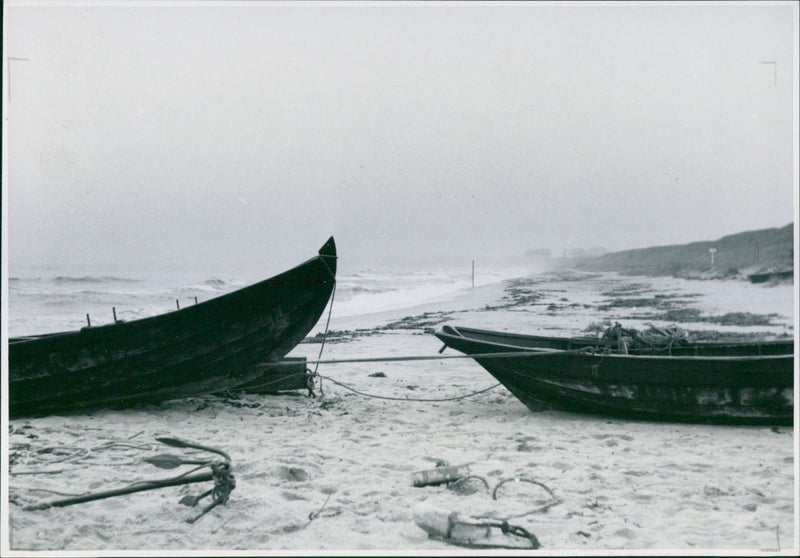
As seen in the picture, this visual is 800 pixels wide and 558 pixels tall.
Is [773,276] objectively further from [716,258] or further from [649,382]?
[716,258]

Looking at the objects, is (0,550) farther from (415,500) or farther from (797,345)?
(797,345)

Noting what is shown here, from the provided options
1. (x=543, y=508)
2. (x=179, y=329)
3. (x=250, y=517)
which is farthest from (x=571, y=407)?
(x=179, y=329)

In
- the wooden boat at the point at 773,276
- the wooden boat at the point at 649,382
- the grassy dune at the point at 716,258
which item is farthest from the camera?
the grassy dune at the point at 716,258

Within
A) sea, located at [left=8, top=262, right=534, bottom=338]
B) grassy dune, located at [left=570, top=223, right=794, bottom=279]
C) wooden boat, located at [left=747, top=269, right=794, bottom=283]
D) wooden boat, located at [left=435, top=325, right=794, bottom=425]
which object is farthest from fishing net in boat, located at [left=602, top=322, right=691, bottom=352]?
grassy dune, located at [left=570, top=223, right=794, bottom=279]

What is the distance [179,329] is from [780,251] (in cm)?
2786

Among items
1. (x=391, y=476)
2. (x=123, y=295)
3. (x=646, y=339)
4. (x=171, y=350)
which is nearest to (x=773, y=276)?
(x=646, y=339)

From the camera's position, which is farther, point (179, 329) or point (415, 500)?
point (179, 329)

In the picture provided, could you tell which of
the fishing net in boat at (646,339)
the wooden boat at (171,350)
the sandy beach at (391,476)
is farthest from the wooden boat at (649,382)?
the wooden boat at (171,350)

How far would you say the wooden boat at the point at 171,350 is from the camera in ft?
16.1

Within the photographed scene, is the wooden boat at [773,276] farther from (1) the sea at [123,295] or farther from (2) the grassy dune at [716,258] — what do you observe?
(1) the sea at [123,295]

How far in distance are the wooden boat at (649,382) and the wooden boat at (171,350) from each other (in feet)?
4.68

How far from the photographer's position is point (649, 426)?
4.68m

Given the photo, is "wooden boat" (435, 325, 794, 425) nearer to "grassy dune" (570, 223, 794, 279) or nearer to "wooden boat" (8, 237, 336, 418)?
"wooden boat" (8, 237, 336, 418)

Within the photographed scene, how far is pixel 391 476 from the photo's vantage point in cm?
370
